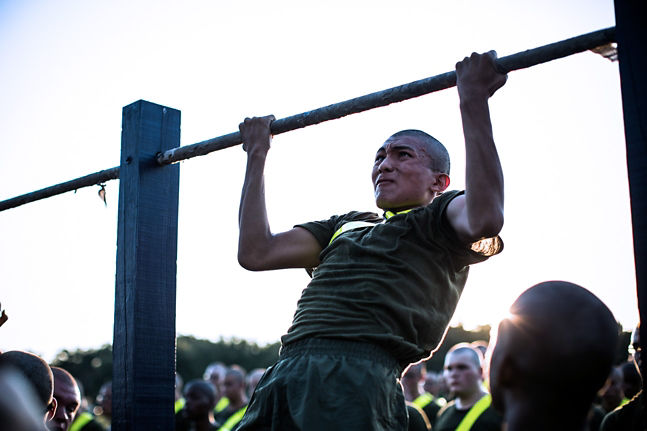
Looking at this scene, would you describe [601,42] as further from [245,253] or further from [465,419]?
[465,419]

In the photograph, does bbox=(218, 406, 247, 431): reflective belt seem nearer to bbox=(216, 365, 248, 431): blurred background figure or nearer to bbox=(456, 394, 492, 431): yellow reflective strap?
bbox=(216, 365, 248, 431): blurred background figure

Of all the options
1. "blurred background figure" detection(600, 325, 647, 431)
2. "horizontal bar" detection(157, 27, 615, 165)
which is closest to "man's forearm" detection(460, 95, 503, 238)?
"horizontal bar" detection(157, 27, 615, 165)

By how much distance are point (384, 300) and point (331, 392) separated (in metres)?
0.39

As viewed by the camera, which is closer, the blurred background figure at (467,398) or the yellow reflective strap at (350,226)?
the yellow reflective strap at (350,226)

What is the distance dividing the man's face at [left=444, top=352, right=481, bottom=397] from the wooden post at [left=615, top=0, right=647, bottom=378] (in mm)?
5310

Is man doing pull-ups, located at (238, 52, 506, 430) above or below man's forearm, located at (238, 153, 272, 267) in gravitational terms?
below

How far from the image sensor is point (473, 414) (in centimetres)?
704

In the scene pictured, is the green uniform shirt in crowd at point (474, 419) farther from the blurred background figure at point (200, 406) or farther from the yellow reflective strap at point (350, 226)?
the yellow reflective strap at point (350, 226)

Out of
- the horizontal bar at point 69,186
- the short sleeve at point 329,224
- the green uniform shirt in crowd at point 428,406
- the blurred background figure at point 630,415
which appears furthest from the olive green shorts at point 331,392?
the green uniform shirt in crowd at point 428,406

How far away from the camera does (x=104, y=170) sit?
167 inches

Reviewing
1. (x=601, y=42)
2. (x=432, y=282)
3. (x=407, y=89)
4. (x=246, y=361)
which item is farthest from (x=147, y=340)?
(x=246, y=361)

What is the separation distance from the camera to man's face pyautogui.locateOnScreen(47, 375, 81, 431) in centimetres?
449

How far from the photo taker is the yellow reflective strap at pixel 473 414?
22.9ft

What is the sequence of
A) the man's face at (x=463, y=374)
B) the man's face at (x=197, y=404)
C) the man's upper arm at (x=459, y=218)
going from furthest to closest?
the man's face at (x=197, y=404)
the man's face at (x=463, y=374)
the man's upper arm at (x=459, y=218)
